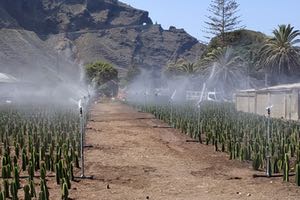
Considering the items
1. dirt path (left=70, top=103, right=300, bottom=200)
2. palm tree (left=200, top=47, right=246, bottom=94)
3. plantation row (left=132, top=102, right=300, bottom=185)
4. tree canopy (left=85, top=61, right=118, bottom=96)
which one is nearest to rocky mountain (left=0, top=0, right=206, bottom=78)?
tree canopy (left=85, top=61, right=118, bottom=96)

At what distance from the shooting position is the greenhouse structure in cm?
2790

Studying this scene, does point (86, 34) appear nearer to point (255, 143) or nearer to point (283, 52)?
point (283, 52)

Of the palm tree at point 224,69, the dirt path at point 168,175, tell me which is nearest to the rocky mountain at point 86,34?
the palm tree at point 224,69

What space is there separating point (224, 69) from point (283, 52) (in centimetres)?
1339

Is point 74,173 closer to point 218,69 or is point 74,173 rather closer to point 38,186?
point 38,186

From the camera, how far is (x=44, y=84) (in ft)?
254

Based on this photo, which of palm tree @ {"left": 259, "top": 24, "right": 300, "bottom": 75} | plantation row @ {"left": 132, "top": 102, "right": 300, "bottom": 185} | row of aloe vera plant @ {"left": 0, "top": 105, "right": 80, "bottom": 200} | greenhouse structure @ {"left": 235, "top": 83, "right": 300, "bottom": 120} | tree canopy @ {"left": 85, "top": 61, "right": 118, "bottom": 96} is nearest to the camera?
row of aloe vera plant @ {"left": 0, "top": 105, "right": 80, "bottom": 200}

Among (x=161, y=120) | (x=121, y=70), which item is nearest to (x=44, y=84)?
(x=161, y=120)

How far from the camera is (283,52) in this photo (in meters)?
50.8

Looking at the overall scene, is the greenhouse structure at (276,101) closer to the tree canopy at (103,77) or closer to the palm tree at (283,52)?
the palm tree at (283,52)

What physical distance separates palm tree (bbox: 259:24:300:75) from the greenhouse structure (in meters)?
15.1

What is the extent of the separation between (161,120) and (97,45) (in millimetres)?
136441

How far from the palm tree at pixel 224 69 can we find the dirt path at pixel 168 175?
45941 millimetres

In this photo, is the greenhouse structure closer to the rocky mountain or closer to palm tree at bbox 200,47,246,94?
palm tree at bbox 200,47,246,94
